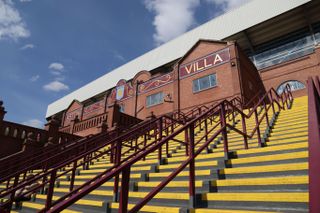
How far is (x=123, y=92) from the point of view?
27.9 meters

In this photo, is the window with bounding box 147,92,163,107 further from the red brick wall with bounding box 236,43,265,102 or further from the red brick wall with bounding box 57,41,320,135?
the red brick wall with bounding box 236,43,265,102

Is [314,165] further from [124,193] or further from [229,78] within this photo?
[229,78]

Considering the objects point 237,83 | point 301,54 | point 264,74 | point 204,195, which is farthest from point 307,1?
point 204,195

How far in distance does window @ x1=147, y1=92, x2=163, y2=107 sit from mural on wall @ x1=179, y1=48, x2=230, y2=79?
3.06 m

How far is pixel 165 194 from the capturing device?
3.84 metres

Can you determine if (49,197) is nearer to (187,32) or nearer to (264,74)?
(264,74)

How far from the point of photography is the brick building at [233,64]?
60.3 ft

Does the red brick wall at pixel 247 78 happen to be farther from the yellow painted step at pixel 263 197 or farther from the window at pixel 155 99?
the yellow painted step at pixel 263 197

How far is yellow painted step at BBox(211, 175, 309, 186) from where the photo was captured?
3.12 m

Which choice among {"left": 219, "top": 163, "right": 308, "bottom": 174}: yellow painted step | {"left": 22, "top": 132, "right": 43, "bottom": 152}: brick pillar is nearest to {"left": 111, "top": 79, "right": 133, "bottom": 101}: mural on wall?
{"left": 22, "top": 132, "right": 43, "bottom": 152}: brick pillar

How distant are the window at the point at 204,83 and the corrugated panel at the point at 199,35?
9499 mm

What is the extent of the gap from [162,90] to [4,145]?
48.7 feet

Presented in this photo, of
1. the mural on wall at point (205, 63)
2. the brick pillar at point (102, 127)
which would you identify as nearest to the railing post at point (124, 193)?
the brick pillar at point (102, 127)

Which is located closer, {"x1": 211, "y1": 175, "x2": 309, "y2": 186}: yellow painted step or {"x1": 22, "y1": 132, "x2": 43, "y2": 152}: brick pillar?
{"x1": 211, "y1": 175, "x2": 309, "y2": 186}: yellow painted step
